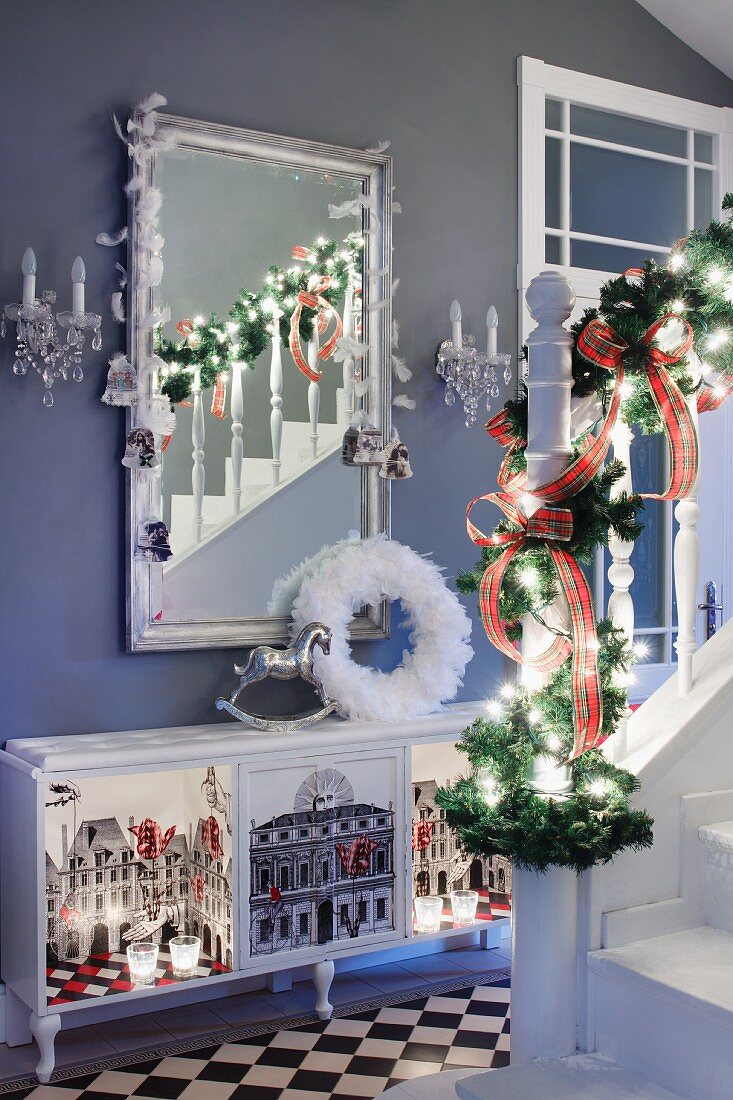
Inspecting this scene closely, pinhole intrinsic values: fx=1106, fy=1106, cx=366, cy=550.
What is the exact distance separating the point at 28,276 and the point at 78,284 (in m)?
0.14

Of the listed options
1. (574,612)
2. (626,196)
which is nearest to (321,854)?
(574,612)

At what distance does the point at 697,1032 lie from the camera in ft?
5.37

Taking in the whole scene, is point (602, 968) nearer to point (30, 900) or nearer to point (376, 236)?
point (30, 900)

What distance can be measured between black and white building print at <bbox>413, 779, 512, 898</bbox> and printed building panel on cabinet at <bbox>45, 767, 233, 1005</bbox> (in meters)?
0.69

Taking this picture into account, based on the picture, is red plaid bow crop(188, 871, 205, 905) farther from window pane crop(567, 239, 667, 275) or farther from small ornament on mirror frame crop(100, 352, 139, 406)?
window pane crop(567, 239, 667, 275)

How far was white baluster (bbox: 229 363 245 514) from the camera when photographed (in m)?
3.43

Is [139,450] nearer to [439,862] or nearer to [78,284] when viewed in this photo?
[78,284]

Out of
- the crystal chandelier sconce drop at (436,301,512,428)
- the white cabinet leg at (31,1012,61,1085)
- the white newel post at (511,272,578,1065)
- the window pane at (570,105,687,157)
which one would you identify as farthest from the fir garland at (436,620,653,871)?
the window pane at (570,105,687,157)

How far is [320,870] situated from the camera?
317cm

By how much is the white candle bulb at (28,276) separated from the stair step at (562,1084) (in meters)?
2.28

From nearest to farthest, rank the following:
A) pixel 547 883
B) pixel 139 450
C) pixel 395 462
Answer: pixel 547 883 → pixel 139 450 → pixel 395 462

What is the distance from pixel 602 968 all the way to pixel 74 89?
274cm

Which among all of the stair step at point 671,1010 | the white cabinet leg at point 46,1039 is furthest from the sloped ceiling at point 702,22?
the white cabinet leg at point 46,1039

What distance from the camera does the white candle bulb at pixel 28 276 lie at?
3027mm
